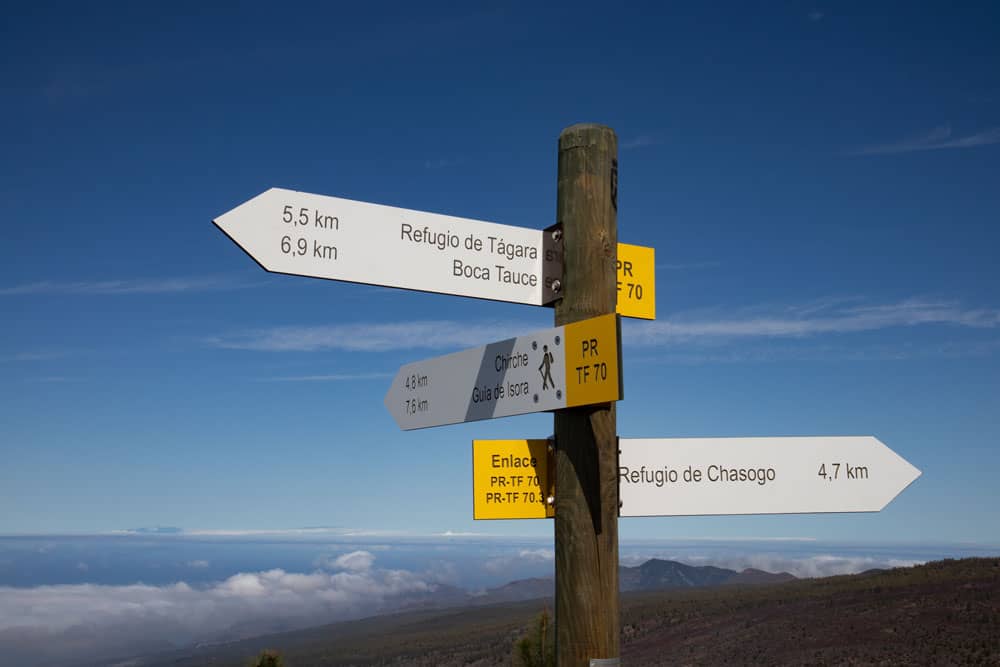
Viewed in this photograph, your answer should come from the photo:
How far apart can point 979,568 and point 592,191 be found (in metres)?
37.6

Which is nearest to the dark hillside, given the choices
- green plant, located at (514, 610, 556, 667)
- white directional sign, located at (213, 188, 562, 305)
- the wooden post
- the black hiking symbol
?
green plant, located at (514, 610, 556, 667)

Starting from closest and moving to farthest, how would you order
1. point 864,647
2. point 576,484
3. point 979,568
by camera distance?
1. point 576,484
2. point 864,647
3. point 979,568

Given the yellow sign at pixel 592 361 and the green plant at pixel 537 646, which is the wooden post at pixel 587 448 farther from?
the green plant at pixel 537 646

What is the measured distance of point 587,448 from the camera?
14.2ft

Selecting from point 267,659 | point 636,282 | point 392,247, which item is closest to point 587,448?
point 636,282

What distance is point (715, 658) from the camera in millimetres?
30203

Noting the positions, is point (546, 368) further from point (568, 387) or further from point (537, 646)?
point (537, 646)

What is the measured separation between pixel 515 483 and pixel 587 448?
1.57 ft

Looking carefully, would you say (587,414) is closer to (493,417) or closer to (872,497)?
(493,417)

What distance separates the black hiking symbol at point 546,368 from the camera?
13.8 feet

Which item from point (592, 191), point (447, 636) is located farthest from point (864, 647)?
point (447, 636)

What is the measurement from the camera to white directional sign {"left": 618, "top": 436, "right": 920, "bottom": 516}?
15.2ft

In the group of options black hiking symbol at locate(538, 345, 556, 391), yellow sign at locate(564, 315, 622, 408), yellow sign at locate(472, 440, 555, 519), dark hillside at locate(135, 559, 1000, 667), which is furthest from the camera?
dark hillside at locate(135, 559, 1000, 667)

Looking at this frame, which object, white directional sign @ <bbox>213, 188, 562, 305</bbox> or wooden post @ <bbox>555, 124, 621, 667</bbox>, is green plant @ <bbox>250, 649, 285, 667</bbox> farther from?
white directional sign @ <bbox>213, 188, 562, 305</bbox>
